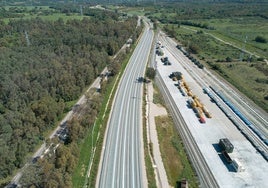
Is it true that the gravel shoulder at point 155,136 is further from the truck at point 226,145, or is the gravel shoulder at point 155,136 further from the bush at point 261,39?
the bush at point 261,39

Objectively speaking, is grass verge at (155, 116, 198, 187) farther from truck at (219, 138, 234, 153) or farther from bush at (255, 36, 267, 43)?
bush at (255, 36, 267, 43)

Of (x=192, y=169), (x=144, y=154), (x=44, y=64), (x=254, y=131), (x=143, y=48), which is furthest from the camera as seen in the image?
(x=143, y=48)

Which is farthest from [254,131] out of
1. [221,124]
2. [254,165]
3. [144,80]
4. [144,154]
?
[144,80]

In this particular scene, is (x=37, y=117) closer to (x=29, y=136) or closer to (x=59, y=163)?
(x=29, y=136)

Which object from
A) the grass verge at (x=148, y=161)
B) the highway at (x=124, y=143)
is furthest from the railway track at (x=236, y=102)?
the highway at (x=124, y=143)

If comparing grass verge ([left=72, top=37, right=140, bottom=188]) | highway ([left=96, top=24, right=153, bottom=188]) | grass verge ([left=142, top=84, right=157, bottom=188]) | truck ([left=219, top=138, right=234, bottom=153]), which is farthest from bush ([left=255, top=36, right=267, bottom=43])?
truck ([left=219, top=138, right=234, bottom=153])

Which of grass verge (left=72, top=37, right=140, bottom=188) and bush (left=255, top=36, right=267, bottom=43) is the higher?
bush (left=255, top=36, right=267, bottom=43)

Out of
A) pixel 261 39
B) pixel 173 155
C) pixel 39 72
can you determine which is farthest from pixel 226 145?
pixel 261 39
